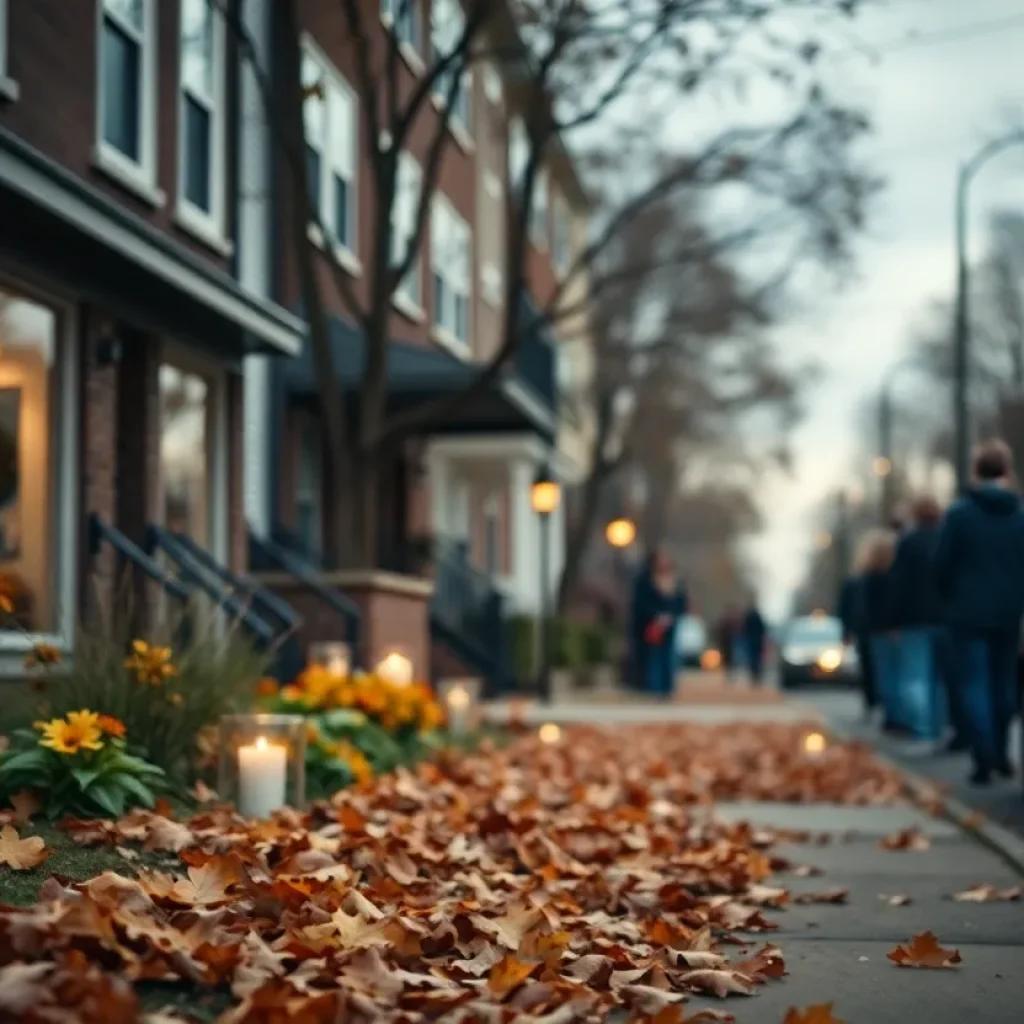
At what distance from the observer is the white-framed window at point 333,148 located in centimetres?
2058

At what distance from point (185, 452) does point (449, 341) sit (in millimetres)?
13246

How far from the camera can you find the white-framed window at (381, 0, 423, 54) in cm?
1490

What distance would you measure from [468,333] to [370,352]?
1291cm

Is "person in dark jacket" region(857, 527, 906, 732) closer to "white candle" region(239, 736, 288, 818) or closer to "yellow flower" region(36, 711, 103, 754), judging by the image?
"white candle" region(239, 736, 288, 818)

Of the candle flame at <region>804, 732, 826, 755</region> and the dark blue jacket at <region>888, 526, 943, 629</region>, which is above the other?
the dark blue jacket at <region>888, 526, 943, 629</region>

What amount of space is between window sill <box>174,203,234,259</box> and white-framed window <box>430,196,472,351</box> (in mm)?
11008

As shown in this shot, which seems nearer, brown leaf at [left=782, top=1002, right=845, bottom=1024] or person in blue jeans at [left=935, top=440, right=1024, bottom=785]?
brown leaf at [left=782, top=1002, right=845, bottom=1024]

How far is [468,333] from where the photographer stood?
97.3ft

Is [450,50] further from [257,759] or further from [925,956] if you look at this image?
[925,956]

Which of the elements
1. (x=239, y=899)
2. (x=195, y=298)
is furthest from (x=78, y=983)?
(x=195, y=298)

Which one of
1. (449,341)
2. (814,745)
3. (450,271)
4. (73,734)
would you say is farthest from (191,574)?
(450,271)

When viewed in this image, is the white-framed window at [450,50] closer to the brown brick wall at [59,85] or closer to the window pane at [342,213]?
the window pane at [342,213]

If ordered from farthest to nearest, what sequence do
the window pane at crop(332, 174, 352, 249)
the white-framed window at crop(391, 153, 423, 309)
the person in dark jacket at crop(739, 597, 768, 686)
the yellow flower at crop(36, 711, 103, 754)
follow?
1. the person in dark jacket at crop(739, 597, 768, 686)
2. the white-framed window at crop(391, 153, 423, 309)
3. the window pane at crop(332, 174, 352, 249)
4. the yellow flower at crop(36, 711, 103, 754)

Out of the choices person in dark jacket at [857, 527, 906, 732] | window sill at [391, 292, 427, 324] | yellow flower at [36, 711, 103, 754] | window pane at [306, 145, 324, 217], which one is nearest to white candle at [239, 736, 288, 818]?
yellow flower at [36, 711, 103, 754]
